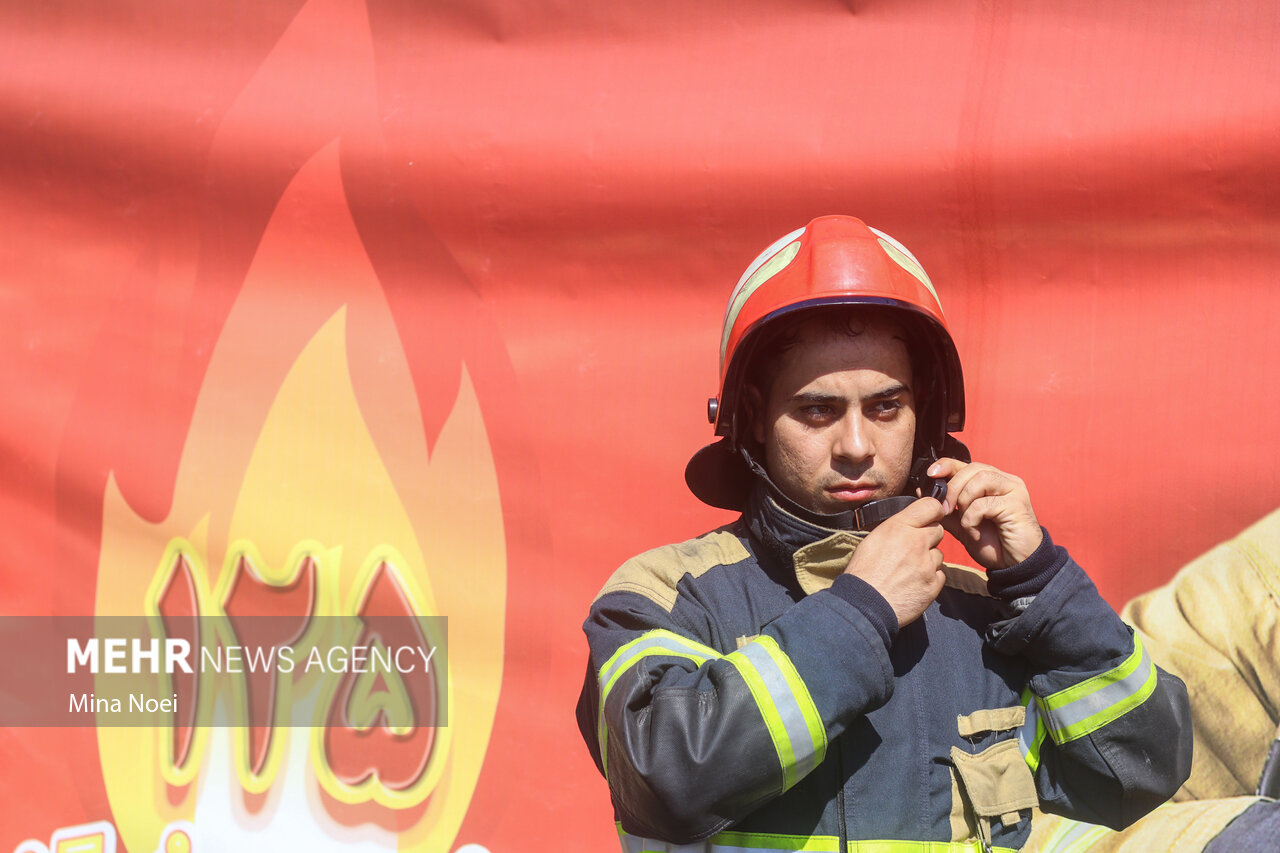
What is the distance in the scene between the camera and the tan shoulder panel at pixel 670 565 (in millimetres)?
1717

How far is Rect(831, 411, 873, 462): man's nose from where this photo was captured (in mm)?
1743

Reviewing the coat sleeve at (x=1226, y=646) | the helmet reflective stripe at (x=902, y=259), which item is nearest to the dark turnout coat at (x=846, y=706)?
the helmet reflective stripe at (x=902, y=259)

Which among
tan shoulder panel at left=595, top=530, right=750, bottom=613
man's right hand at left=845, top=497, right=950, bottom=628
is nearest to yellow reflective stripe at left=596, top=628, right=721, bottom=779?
tan shoulder panel at left=595, top=530, right=750, bottom=613

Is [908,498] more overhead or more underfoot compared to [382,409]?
more underfoot

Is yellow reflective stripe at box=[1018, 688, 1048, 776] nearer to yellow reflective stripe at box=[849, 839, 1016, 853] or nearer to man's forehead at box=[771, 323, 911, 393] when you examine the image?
yellow reflective stripe at box=[849, 839, 1016, 853]

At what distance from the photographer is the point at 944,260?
2963 mm

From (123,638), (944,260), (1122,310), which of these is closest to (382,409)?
(123,638)

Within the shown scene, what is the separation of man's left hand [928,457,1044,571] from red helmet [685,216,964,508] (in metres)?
0.30

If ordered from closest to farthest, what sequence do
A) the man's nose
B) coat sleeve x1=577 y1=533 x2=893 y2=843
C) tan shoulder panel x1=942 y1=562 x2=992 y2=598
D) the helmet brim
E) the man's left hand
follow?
coat sleeve x1=577 y1=533 x2=893 y2=843, the man's left hand, the man's nose, tan shoulder panel x1=942 y1=562 x2=992 y2=598, the helmet brim

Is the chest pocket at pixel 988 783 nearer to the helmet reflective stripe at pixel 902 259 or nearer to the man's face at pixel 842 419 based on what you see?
the man's face at pixel 842 419

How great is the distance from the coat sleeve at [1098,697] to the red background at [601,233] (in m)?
1.28

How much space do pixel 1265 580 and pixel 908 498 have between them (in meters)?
1.56

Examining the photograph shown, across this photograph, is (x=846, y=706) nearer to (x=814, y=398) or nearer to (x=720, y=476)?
(x=814, y=398)

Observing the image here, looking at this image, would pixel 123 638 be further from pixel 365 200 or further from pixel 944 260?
pixel 944 260
